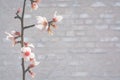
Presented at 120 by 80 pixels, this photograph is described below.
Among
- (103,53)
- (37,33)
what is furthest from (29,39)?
(103,53)

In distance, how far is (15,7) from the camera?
2.53m

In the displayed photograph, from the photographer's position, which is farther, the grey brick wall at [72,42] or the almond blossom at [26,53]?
the grey brick wall at [72,42]

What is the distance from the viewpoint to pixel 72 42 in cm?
261

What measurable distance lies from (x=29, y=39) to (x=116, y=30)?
767mm

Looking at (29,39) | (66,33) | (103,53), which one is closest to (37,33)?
(29,39)

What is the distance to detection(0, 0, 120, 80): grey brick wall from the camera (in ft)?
8.38

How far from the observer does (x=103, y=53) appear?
264 cm

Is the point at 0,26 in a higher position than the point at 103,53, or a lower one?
higher

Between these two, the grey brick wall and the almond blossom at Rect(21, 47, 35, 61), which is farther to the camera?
the grey brick wall

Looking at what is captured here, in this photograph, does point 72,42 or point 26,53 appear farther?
point 72,42

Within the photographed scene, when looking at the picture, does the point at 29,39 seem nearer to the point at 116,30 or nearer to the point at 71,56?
the point at 71,56

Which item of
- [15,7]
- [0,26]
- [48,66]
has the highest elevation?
[15,7]

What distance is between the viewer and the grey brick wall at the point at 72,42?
255cm

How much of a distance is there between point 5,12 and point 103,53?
93 centimetres
